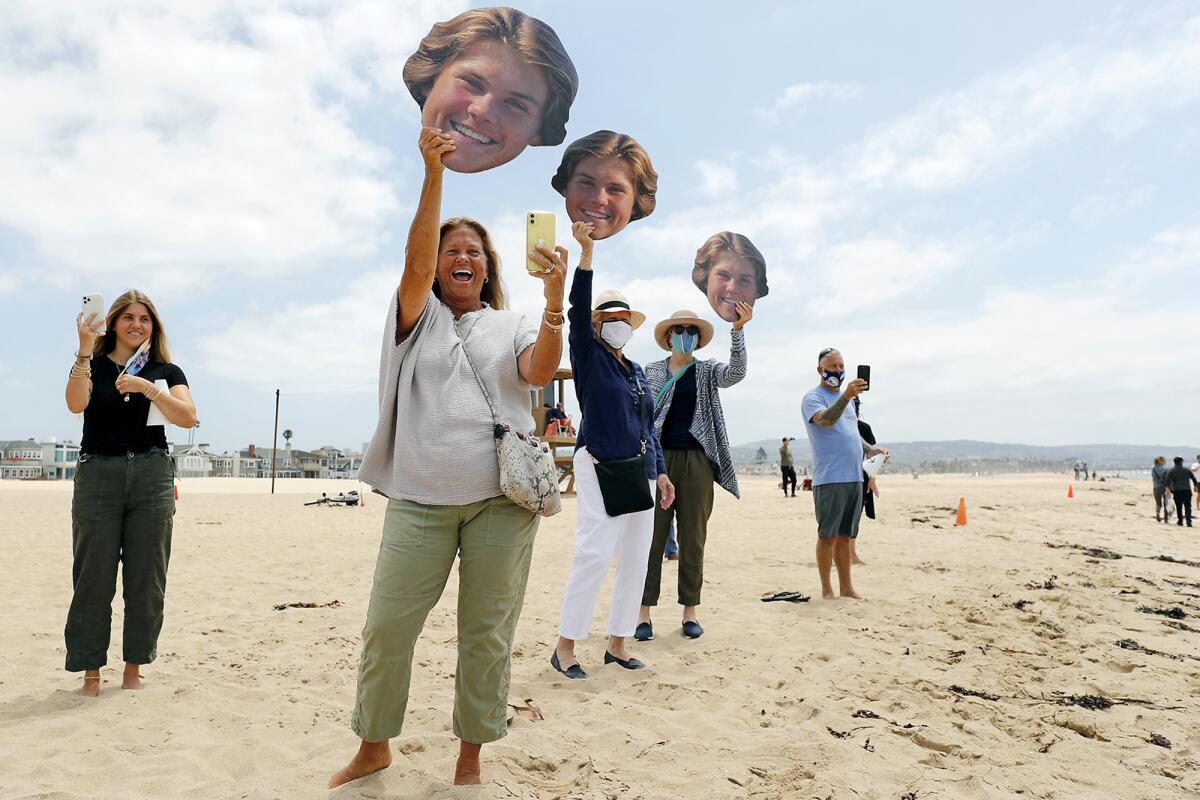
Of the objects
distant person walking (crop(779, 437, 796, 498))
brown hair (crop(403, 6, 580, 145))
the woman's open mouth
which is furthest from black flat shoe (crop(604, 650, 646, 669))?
distant person walking (crop(779, 437, 796, 498))

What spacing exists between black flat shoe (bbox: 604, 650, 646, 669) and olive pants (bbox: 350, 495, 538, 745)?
1506 mm

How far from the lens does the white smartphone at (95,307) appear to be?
3135 mm

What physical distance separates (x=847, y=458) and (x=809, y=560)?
2848 mm

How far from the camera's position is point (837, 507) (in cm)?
512

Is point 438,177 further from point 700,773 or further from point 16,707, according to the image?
point 16,707

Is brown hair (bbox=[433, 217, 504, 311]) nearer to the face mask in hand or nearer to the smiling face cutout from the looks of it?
the face mask in hand

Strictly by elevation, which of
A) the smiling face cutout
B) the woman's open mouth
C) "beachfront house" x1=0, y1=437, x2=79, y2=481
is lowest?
"beachfront house" x1=0, y1=437, x2=79, y2=481

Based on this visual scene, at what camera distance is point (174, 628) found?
15.0 ft

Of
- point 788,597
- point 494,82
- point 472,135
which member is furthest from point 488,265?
point 494,82

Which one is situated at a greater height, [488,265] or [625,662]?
[488,265]

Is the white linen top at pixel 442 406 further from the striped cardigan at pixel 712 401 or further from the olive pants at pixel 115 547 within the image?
the striped cardigan at pixel 712 401

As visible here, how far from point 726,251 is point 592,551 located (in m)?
17.8

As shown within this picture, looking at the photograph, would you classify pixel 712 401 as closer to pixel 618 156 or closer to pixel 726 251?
pixel 618 156

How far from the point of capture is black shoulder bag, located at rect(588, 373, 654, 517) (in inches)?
137
